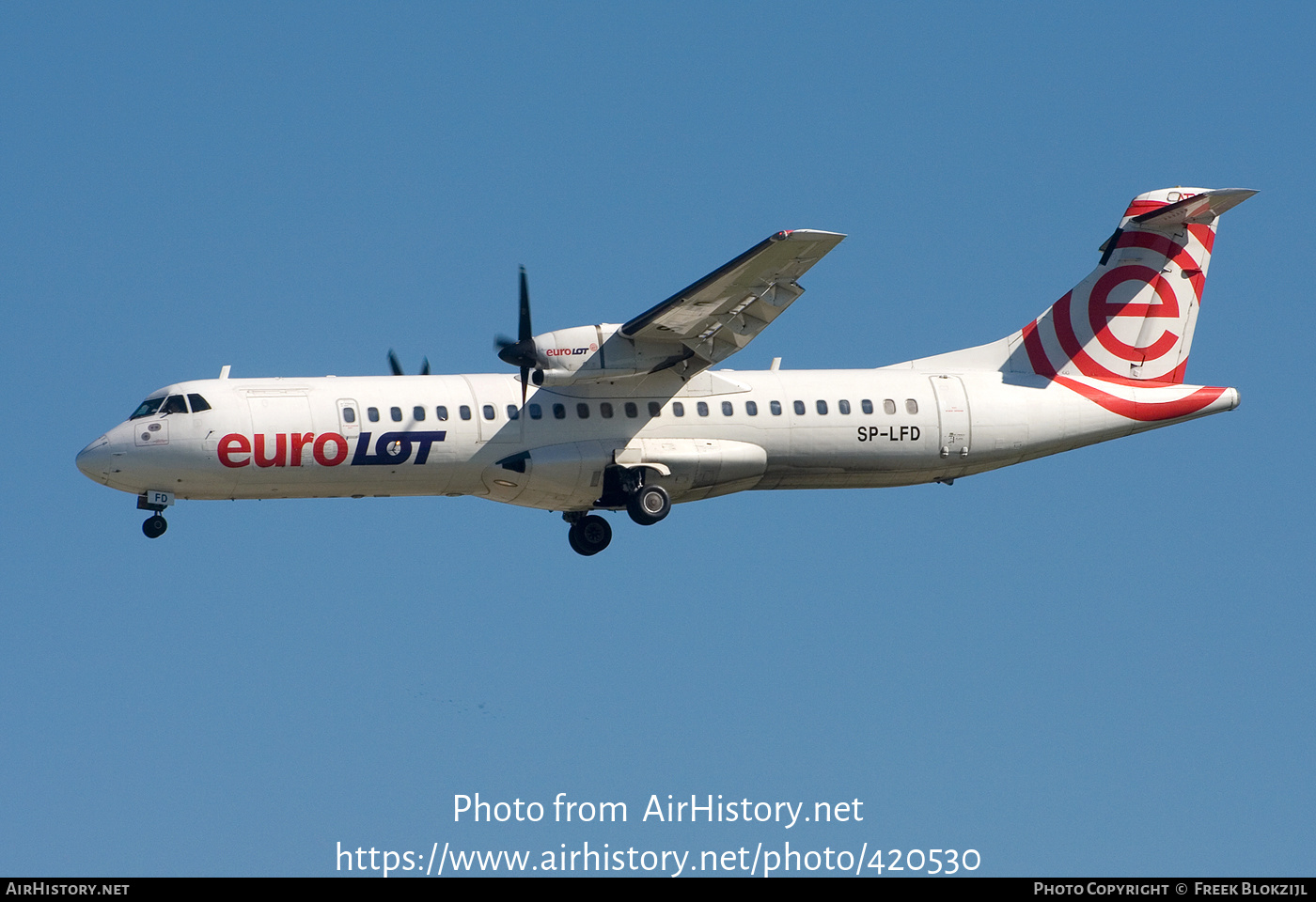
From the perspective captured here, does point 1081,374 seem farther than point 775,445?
Yes

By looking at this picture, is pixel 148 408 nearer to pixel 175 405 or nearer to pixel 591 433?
pixel 175 405

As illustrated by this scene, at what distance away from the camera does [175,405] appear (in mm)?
26484

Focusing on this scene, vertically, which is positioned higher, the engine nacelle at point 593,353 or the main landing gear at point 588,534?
the engine nacelle at point 593,353

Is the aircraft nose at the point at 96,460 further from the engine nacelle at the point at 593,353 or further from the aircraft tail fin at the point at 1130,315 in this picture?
the aircraft tail fin at the point at 1130,315

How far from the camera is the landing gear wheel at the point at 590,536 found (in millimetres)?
29016

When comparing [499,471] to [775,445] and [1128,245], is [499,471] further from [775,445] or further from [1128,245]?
[1128,245]

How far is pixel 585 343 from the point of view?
2667cm

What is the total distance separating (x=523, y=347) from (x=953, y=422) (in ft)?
23.8

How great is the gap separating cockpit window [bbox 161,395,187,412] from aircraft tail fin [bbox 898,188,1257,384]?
11816 mm

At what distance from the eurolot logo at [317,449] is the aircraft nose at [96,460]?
166 centimetres

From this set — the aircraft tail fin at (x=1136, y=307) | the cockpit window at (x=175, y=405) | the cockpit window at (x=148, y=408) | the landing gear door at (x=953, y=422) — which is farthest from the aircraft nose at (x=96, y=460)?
the aircraft tail fin at (x=1136, y=307)

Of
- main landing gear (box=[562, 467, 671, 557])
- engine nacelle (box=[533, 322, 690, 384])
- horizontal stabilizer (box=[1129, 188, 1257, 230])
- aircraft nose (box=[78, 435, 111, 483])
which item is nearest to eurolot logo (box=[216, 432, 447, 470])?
aircraft nose (box=[78, 435, 111, 483])

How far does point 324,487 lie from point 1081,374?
502 inches
